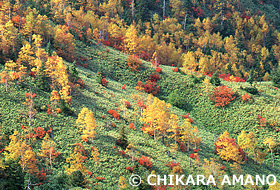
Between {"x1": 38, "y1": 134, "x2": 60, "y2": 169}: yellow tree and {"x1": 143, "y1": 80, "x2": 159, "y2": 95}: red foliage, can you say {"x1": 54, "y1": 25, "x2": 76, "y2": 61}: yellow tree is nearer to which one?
{"x1": 143, "y1": 80, "x2": 159, "y2": 95}: red foliage

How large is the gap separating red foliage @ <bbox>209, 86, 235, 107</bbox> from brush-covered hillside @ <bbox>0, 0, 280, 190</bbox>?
1.03 feet

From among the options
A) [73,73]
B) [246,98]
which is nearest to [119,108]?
[73,73]

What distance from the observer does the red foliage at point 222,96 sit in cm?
7912

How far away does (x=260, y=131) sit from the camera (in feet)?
227

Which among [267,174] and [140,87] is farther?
[140,87]

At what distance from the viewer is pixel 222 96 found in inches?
3174

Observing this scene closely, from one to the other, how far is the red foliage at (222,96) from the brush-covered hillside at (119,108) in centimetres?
31

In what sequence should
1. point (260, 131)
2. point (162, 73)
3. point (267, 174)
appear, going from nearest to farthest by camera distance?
point (267, 174)
point (260, 131)
point (162, 73)

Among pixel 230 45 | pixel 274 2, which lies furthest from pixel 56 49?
pixel 274 2

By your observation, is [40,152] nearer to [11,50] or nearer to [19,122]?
[19,122]

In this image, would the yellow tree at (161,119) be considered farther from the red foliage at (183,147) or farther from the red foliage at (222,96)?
the red foliage at (222,96)

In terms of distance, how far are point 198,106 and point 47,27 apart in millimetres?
51828

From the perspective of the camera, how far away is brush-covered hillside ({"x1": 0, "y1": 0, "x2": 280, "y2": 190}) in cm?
4603

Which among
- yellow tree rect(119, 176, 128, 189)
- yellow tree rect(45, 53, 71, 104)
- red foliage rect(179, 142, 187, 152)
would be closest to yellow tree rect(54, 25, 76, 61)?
yellow tree rect(45, 53, 71, 104)
